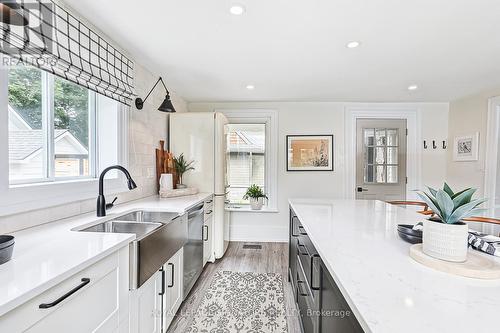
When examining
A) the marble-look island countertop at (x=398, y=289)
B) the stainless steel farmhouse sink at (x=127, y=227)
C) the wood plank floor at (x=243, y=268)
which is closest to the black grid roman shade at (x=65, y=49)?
the stainless steel farmhouse sink at (x=127, y=227)

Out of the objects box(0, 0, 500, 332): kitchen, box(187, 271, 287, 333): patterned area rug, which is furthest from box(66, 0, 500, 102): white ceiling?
box(187, 271, 287, 333): patterned area rug

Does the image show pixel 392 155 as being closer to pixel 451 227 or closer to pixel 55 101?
pixel 451 227

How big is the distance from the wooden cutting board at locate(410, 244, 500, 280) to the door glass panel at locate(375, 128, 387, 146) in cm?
326

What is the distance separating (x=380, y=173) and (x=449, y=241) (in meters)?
3.37

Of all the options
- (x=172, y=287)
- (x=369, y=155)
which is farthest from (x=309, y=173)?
(x=172, y=287)

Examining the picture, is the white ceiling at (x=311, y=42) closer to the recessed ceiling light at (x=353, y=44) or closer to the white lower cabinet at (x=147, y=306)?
the recessed ceiling light at (x=353, y=44)

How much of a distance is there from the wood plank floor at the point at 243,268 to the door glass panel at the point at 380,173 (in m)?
1.88

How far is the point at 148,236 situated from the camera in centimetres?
140

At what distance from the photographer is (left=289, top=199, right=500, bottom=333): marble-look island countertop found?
23.4 inches

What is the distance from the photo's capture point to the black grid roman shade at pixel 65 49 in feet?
4.12

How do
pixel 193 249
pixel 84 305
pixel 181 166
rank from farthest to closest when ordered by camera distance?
1. pixel 181 166
2. pixel 193 249
3. pixel 84 305

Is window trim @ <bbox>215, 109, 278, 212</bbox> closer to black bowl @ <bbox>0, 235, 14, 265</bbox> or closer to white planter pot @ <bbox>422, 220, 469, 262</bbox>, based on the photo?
white planter pot @ <bbox>422, 220, 469, 262</bbox>

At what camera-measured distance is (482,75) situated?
2.73 m

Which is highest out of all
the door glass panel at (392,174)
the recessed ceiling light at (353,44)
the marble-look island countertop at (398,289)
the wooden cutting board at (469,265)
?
the recessed ceiling light at (353,44)
